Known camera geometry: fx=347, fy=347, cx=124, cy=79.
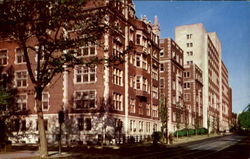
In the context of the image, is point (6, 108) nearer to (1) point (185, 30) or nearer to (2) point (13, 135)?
(2) point (13, 135)

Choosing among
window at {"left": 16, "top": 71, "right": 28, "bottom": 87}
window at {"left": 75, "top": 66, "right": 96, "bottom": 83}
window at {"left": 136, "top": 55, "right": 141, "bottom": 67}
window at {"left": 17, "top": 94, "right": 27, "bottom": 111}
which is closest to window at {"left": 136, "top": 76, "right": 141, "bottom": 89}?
window at {"left": 136, "top": 55, "right": 141, "bottom": 67}

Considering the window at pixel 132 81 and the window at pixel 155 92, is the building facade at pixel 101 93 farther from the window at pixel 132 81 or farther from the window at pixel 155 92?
the window at pixel 155 92

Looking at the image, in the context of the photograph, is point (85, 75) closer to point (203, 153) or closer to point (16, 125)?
point (16, 125)

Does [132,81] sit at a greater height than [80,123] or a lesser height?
greater

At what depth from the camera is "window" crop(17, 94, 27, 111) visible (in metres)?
51.3

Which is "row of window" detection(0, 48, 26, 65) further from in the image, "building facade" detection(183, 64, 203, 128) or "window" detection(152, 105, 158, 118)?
"building facade" detection(183, 64, 203, 128)

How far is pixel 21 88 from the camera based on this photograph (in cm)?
5162

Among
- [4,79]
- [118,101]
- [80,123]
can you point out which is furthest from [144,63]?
[4,79]

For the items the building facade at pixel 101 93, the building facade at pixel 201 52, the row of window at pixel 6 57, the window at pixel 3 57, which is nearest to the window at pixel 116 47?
the building facade at pixel 101 93

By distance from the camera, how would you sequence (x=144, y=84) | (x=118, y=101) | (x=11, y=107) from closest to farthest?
(x=118, y=101)
(x=11, y=107)
(x=144, y=84)

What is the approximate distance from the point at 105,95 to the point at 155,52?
22.5 meters

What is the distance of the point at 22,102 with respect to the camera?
51469 millimetres

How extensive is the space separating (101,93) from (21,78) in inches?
566

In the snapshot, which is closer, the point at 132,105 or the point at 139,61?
the point at 132,105
